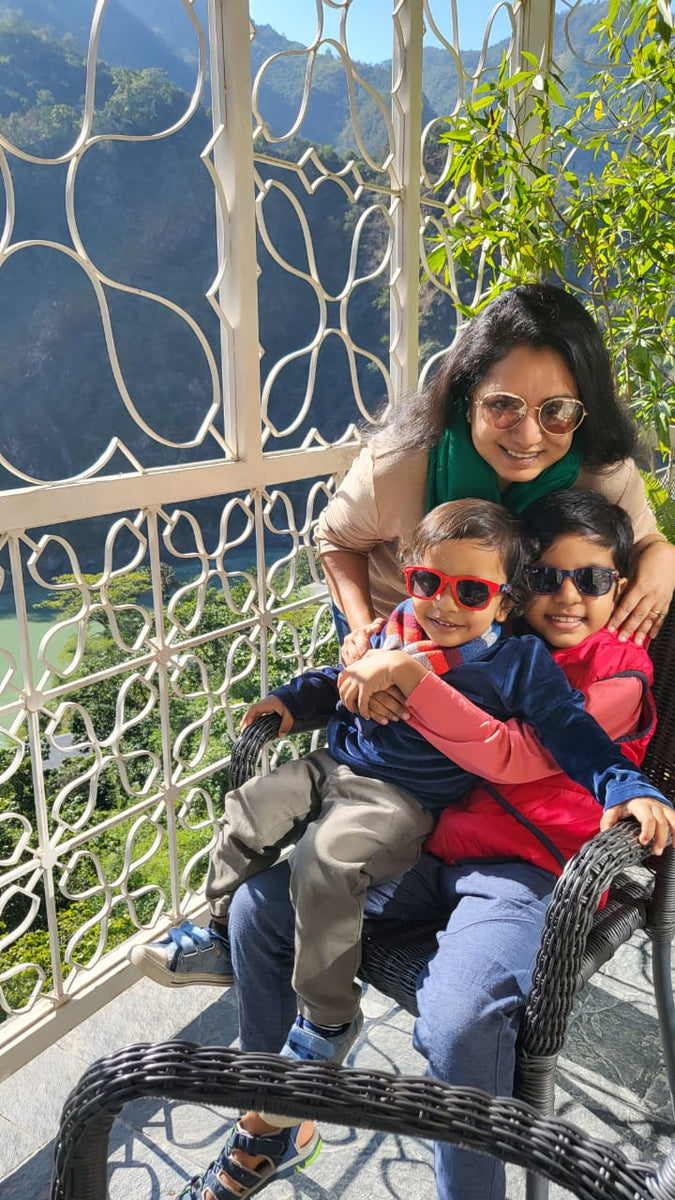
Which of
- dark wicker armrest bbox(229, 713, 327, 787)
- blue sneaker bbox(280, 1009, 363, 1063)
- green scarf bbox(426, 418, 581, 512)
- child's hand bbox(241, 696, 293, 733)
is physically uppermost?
green scarf bbox(426, 418, 581, 512)

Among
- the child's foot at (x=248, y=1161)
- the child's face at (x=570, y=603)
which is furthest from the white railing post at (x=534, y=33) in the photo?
the child's foot at (x=248, y=1161)

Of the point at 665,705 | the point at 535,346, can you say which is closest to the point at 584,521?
the point at 535,346

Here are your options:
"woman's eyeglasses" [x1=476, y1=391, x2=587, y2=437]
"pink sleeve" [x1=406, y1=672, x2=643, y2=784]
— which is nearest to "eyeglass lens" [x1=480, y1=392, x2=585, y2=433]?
"woman's eyeglasses" [x1=476, y1=391, x2=587, y2=437]

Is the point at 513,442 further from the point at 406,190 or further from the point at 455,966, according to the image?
the point at 406,190

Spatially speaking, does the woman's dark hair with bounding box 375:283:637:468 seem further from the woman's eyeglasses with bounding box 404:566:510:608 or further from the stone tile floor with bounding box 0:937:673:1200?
the stone tile floor with bounding box 0:937:673:1200

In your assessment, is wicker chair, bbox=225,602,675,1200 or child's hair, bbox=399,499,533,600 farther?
child's hair, bbox=399,499,533,600

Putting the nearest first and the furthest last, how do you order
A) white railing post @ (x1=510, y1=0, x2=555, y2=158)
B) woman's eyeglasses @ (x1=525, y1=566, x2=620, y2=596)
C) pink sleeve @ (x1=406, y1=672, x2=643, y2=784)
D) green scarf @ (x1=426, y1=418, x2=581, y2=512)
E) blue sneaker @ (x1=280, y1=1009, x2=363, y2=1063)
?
blue sneaker @ (x1=280, y1=1009, x2=363, y2=1063) < pink sleeve @ (x1=406, y1=672, x2=643, y2=784) < woman's eyeglasses @ (x1=525, y1=566, x2=620, y2=596) < green scarf @ (x1=426, y1=418, x2=581, y2=512) < white railing post @ (x1=510, y1=0, x2=555, y2=158)

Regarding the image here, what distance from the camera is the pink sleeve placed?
54.1 inches

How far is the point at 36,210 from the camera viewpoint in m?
1.83

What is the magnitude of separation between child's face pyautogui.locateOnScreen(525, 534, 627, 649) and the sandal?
922 mm

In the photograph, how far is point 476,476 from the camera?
5.28 feet

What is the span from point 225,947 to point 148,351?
157 centimetres

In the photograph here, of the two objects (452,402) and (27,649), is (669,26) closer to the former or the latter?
(452,402)

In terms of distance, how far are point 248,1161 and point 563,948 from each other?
25.6 inches
